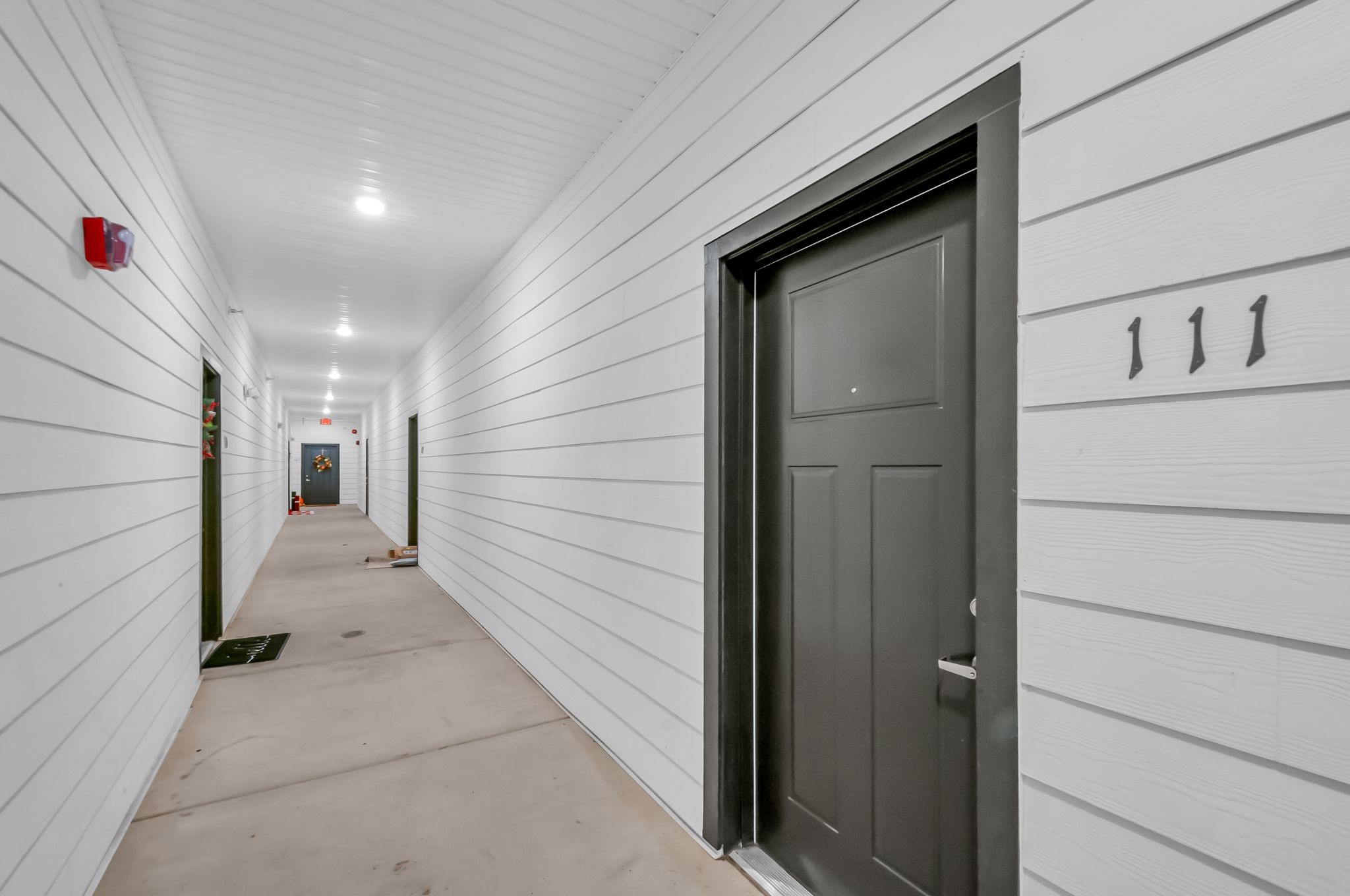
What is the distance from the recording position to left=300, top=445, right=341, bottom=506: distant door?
19.4 metres

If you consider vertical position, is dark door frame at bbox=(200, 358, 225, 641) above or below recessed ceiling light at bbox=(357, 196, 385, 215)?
below

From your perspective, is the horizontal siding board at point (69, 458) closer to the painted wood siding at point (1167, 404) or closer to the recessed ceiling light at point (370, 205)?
the recessed ceiling light at point (370, 205)

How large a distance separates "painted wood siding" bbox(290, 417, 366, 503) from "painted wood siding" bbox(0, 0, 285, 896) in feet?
56.7

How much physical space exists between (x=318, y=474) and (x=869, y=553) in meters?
21.7

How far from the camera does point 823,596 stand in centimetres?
177

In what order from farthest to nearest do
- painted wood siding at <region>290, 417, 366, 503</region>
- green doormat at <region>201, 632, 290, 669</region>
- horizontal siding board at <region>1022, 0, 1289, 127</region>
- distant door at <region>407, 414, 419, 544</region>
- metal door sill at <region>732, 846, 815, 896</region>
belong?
painted wood siding at <region>290, 417, 366, 503</region> < distant door at <region>407, 414, 419, 544</region> < green doormat at <region>201, 632, 290, 669</region> < metal door sill at <region>732, 846, 815, 896</region> < horizontal siding board at <region>1022, 0, 1289, 127</region>

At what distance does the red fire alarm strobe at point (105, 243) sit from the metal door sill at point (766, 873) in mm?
2793

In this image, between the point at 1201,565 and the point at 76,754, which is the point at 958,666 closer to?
the point at 1201,565

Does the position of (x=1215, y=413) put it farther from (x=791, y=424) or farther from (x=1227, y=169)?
(x=791, y=424)

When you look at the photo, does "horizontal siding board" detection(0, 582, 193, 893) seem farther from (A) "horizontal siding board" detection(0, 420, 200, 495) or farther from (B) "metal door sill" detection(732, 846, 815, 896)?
(B) "metal door sill" detection(732, 846, 815, 896)

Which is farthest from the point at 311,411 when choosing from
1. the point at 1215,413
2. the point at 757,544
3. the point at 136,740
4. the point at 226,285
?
the point at 1215,413

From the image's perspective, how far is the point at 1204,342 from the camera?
0.93 metres

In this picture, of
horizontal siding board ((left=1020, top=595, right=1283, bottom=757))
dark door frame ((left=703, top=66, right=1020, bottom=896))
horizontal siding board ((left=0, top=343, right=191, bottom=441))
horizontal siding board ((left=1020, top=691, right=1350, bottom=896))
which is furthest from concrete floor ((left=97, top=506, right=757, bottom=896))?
horizontal siding board ((left=0, top=343, right=191, bottom=441))

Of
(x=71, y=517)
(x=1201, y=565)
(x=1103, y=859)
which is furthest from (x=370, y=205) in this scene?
(x=1103, y=859)
